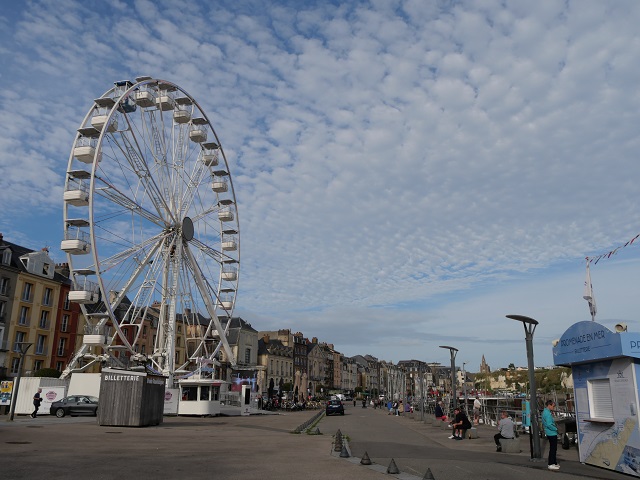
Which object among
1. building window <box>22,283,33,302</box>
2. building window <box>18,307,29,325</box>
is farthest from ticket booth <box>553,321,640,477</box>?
building window <box>22,283,33,302</box>

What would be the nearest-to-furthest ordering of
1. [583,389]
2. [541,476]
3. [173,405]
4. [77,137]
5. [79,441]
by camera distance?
[541,476]
[583,389]
[79,441]
[77,137]
[173,405]

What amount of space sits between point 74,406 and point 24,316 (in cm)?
2460

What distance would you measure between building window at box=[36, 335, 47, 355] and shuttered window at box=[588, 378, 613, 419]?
54.5 m

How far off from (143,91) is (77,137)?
5.60 m

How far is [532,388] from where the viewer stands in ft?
52.4

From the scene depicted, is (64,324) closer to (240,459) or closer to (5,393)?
(5,393)

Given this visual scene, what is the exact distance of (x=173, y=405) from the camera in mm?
40844

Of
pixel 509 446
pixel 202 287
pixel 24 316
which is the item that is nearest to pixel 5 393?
pixel 202 287

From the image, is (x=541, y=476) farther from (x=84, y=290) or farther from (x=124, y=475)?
(x=84, y=290)

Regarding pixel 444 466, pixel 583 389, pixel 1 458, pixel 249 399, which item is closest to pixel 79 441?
pixel 1 458

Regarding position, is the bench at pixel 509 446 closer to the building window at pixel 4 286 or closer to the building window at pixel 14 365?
the building window at pixel 14 365

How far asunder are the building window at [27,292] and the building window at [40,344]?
4.25 meters

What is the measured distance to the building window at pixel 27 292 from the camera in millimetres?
55000

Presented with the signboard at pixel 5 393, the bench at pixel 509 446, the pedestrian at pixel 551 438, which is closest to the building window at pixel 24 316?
the signboard at pixel 5 393
